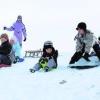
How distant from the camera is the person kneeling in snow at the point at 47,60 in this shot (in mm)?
10930

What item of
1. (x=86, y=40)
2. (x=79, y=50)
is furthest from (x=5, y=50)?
(x=86, y=40)

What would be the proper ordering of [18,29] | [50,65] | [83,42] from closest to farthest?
[50,65] < [83,42] < [18,29]

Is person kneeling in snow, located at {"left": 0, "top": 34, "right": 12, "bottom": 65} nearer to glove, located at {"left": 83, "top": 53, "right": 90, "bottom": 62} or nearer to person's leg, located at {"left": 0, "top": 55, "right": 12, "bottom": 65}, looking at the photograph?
person's leg, located at {"left": 0, "top": 55, "right": 12, "bottom": 65}

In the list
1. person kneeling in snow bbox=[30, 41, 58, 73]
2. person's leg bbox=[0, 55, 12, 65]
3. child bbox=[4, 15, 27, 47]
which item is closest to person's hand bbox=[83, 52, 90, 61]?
person kneeling in snow bbox=[30, 41, 58, 73]

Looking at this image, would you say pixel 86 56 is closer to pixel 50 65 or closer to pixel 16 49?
pixel 50 65

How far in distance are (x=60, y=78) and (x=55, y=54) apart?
5.84ft

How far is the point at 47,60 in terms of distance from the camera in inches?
436

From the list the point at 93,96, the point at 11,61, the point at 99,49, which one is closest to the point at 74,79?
the point at 93,96

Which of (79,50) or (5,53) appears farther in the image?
(5,53)

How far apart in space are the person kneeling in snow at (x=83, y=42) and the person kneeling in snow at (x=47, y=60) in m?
0.57

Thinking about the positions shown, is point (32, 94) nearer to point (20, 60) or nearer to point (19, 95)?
point (19, 95)

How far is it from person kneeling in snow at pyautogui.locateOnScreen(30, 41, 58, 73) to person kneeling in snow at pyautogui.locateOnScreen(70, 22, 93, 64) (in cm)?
57

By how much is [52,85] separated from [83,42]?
2.60m

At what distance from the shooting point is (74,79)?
30.0ft
